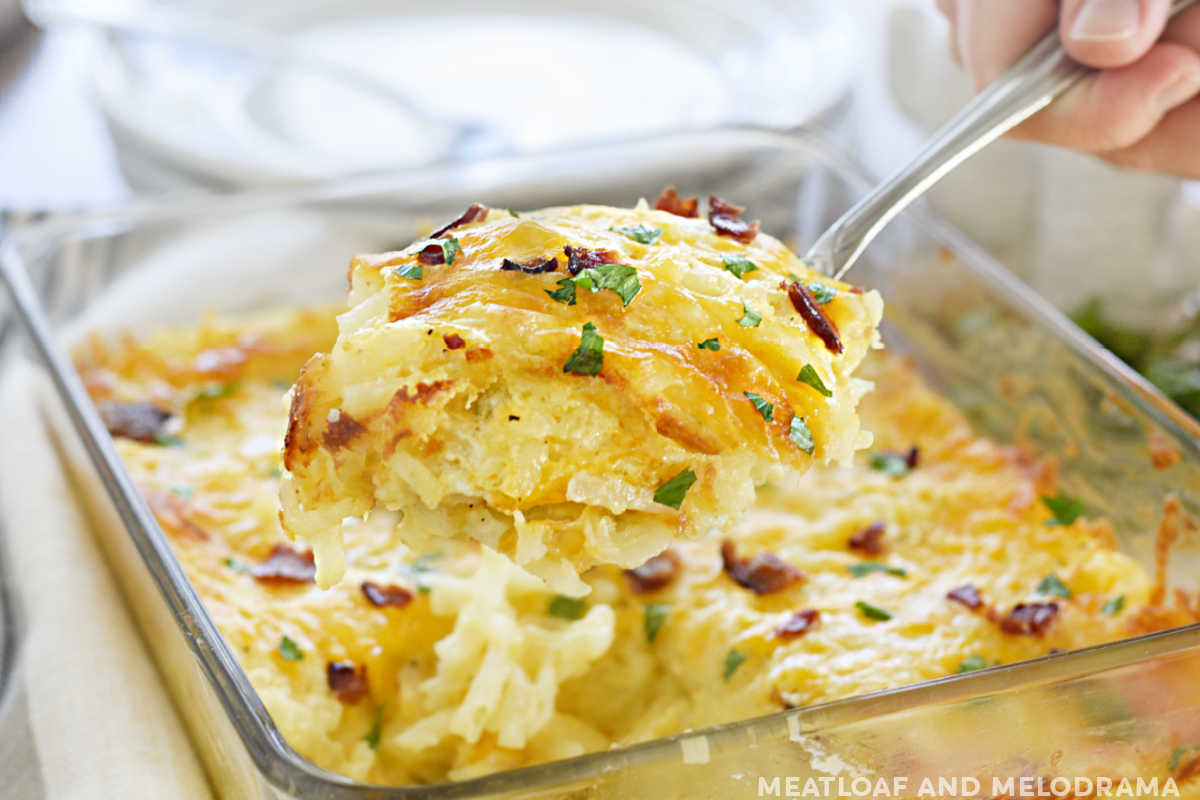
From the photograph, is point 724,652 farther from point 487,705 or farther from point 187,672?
point 187,672

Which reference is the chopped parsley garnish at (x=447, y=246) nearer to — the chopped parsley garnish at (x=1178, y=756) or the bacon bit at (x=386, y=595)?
the bacon bit at (x=386, y=595)

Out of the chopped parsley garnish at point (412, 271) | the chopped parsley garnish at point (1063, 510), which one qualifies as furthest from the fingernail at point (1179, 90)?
the chopped parsley garnish at point (412, 271)

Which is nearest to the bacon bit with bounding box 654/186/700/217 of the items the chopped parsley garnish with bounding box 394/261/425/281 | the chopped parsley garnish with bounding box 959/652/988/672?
the chopped parsley garnish with bounding box 394/261/425/281

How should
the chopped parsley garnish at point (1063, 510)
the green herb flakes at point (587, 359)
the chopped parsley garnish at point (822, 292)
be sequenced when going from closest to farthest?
the green herb flakes at point (587, 359), the chopped parsley garnish at point (822, 292), the chopped parsley garnish at point (1063, 510)

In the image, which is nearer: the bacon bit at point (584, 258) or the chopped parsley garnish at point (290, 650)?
the bacon bit at point (584, 258)

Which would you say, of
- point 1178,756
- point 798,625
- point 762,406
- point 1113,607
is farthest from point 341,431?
point 1113,607
